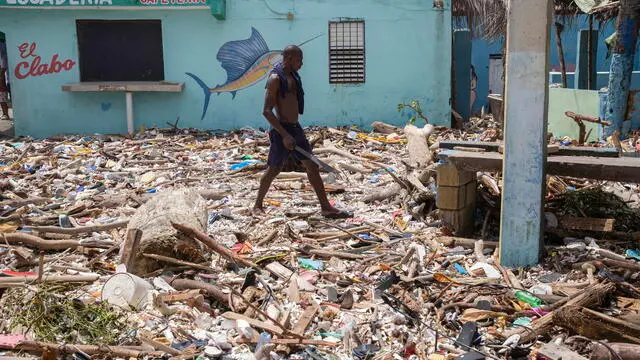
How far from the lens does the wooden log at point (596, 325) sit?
399cm

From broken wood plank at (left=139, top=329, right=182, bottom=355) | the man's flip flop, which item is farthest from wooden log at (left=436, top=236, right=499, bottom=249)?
broken wood plank at (left=139, top=329, right=182, bottom=355)

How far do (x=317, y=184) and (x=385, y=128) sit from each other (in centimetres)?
731

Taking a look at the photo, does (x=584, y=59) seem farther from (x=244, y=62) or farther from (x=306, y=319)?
(x=306, y=319)

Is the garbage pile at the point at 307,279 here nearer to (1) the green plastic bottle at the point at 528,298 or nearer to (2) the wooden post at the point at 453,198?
(1) the green plastic bottle at the point at 528,298

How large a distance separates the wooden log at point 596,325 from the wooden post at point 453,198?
6.66 ft

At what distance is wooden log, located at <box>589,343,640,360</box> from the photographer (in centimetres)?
372

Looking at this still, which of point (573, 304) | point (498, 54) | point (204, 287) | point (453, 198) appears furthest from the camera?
point (498, 54)

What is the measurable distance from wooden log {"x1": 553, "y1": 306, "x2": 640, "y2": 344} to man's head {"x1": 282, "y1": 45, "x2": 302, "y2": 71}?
3.74 meters

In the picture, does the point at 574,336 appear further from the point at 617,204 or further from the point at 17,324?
the point at 17,324

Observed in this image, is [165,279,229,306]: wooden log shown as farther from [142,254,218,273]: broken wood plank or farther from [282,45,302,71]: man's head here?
[282,45,302,71]: man's head

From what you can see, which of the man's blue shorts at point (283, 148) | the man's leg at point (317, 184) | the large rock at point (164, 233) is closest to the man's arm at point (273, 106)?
the man's blue shorts at point (283, 148)

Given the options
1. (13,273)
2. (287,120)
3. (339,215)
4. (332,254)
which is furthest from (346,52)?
(13,273)

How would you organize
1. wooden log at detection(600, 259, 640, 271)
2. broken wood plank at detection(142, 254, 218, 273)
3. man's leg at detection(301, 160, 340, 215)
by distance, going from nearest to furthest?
wooden log at detection(600, 259, 640, 271) < broken wood plank at detection(142, 254, 218, 273) < man's leg at detection(301, 160, 340, 215)

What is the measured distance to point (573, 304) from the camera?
4359 millimetres
